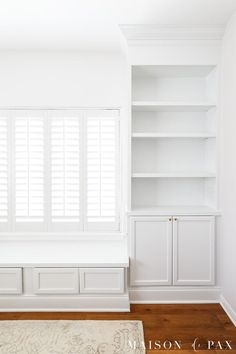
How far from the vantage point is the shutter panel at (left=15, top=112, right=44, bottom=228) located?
3.57 metres

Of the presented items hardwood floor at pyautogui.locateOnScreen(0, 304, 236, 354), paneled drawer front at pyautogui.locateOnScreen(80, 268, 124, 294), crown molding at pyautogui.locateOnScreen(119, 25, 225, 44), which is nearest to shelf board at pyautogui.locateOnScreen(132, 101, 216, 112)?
crown molding at pyautogui.locateOnScreen(119, 25, 225, 44)

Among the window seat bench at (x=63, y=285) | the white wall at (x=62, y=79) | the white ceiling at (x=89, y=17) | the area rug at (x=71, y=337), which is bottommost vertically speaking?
the area rug at (x=71, y=337)

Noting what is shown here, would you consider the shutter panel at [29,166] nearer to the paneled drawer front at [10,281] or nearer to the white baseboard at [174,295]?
the paneled drawer front at [10,281]

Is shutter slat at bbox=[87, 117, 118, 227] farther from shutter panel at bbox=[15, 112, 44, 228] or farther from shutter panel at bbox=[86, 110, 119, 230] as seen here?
shutter panel at bbox=[15, 112, 44, 228]

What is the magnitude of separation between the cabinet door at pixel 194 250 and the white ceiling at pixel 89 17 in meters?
1.89

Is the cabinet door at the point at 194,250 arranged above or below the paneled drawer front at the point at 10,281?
above

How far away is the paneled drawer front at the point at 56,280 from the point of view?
298 centimetres

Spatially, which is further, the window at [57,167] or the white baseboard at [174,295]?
the window at [57,167]

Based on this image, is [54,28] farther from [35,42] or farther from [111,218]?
[111,218]

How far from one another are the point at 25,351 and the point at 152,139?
7.70ft

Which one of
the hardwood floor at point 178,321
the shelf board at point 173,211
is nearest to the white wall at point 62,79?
the shelf board at point 173,211

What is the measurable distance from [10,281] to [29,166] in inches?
49.9

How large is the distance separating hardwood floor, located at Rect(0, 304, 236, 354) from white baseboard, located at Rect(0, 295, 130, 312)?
64 mm

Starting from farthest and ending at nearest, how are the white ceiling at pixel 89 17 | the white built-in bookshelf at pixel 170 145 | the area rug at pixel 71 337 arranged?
the white built-in bookshelf at pixel 170 145 < the white ceiling at pixel 89 17 < the area rug at pixel 71 337
